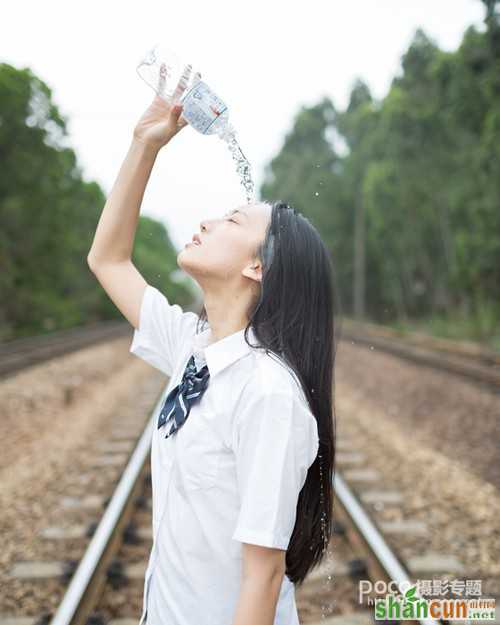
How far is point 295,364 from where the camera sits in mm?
1457

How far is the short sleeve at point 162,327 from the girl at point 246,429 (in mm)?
42

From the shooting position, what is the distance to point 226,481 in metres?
1.34

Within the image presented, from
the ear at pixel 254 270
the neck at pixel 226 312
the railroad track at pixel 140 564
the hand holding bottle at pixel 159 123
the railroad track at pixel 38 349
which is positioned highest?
the hand holding bottle at pixel 159 123

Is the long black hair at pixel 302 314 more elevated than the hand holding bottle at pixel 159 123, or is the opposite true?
the hand holding bottle at pixel 159 123

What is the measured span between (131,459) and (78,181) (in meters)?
19.2

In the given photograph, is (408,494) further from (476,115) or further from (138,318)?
(476,115)

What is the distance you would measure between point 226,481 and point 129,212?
0.94 metres

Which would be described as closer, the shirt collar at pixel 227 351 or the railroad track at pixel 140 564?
the shirt collar at pixel 227 351

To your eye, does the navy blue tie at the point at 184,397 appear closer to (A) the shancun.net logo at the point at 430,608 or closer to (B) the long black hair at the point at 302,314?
(B) the long black hair at the point at 302,314

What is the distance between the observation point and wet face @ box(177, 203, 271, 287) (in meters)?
1.56

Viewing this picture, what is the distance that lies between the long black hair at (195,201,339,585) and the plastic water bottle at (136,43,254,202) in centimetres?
39

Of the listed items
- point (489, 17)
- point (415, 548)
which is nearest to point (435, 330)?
point (489, 17)

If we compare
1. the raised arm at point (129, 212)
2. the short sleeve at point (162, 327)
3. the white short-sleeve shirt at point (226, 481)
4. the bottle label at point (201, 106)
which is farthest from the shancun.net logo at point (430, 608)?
the bottle label at point (201, 106)

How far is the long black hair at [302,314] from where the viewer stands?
148 centimetres
